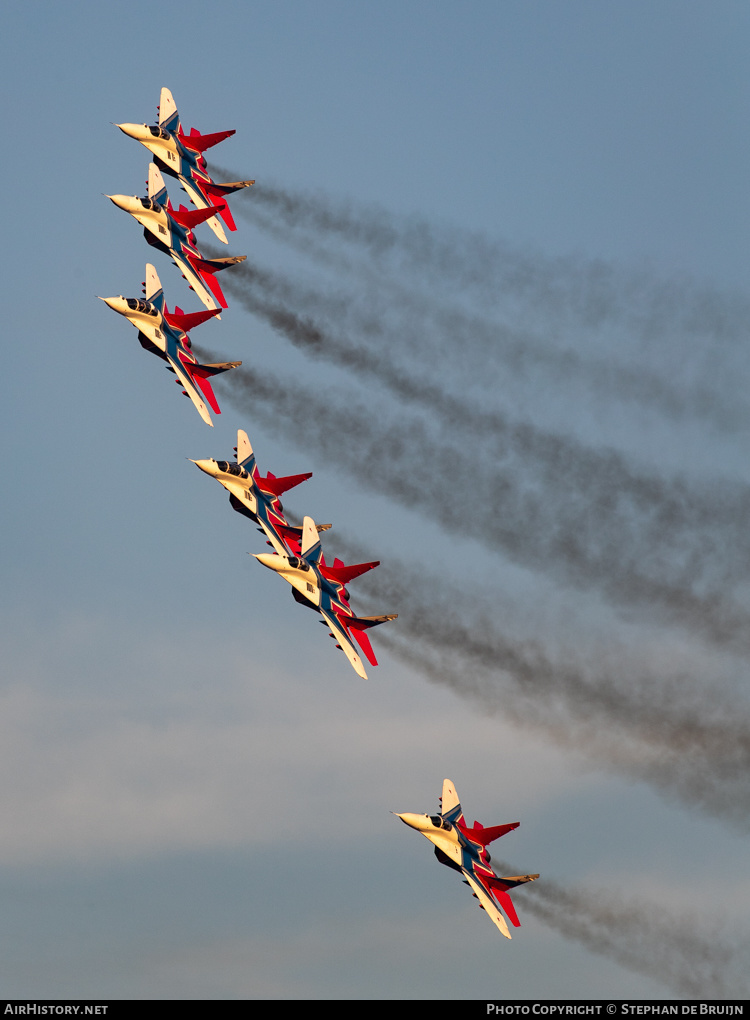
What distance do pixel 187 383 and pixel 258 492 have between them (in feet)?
28.6

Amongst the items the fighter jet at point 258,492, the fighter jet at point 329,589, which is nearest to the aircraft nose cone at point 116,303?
the fighter jet at point 258,492

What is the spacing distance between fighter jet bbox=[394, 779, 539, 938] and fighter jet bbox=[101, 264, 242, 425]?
29.0 m

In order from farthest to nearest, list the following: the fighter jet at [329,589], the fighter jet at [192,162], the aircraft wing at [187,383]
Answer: the fighter jet at [192,162] < the aircraft wing at [187,383] < the fighter jet at [329,589]

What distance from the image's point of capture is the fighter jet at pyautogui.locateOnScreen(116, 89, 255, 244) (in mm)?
114188

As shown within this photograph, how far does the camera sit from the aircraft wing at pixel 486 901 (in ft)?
312

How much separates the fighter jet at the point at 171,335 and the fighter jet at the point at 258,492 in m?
3.37

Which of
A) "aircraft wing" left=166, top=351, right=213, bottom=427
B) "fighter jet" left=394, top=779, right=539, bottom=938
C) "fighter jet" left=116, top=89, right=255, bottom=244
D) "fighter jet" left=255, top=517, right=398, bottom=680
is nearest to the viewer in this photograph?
"fighter jet" left=394, top=779, right=539, bottom=938

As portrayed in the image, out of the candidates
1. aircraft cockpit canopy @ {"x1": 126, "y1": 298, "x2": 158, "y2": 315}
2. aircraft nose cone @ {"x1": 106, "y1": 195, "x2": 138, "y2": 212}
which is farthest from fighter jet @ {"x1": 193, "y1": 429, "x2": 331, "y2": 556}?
aircraft nose cone @ {"x1": 106, "y1": 195, "x2": 138, "y2": 212}

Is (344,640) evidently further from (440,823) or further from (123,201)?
(123,201)

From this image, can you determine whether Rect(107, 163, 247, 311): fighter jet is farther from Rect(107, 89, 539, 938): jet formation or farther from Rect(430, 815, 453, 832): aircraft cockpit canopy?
Rect(430, 815, 453, 832): aircraft cockpit canopy

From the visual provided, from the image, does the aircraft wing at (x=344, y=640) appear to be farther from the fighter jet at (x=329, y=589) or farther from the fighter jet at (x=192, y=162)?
the fighter jet at (x=192, y=162)

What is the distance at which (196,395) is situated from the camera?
104938 millimetres
